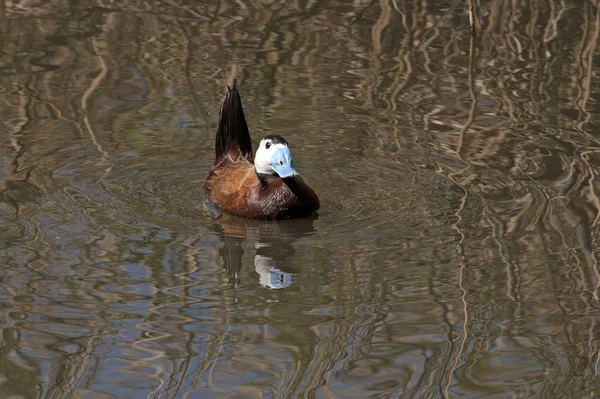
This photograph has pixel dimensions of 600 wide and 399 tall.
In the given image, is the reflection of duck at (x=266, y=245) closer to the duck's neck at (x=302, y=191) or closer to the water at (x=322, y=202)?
the water at (x=322, y=202)

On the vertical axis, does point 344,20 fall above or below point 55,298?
above

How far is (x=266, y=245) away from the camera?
7730mm

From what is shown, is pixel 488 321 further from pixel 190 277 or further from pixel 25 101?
pixel 25 101

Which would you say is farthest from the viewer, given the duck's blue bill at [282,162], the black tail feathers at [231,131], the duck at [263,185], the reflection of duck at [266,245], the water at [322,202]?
the black tail feathers at [231,131]

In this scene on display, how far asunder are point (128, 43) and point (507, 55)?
3.57m

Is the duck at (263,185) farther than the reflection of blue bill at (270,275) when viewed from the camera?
Yes

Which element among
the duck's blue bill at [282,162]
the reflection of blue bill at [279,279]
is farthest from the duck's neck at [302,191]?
the reflection of blue bill at [279,279]

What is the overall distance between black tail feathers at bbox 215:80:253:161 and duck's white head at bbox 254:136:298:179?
740 mm

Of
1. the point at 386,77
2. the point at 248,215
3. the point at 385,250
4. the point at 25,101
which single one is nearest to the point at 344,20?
the point at 386,77

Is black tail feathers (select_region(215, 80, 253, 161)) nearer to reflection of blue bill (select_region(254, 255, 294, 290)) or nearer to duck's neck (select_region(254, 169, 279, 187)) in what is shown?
duck's neck (select_region(254, 169, 279, 187))

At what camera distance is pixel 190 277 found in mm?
6953

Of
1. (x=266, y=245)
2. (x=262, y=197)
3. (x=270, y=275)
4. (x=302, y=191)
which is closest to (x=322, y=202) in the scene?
(x=302, y=191)

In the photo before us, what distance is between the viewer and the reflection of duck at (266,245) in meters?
7.10

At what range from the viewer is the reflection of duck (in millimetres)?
7099
